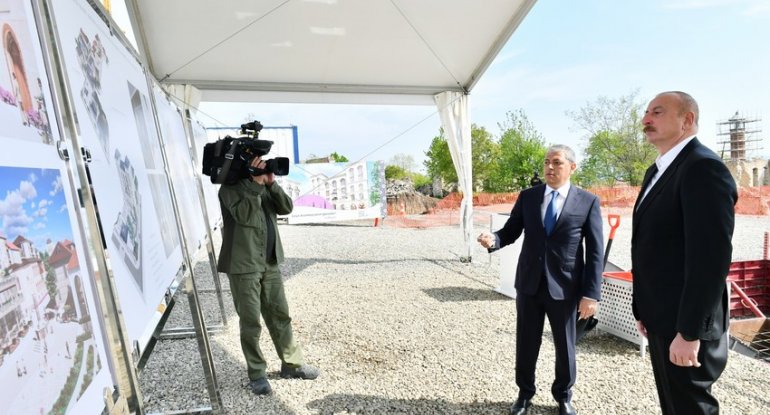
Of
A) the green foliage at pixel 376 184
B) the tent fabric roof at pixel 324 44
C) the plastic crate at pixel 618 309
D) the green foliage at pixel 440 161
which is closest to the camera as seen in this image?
the plastic crate at pixel 618 309

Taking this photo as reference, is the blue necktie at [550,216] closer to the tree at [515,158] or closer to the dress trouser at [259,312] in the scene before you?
the dress trouser at [259,312]

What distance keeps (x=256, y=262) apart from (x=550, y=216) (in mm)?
1889

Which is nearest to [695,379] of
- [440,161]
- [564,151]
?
[564,151]

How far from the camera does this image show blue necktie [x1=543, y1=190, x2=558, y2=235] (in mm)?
2455

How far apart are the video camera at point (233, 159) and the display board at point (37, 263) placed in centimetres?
159

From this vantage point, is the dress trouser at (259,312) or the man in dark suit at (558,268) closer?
the man in dark suit at (558,268)

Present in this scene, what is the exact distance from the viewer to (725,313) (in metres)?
1.58

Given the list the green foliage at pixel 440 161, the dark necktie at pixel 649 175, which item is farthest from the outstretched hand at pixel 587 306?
the green foliage at pixel 440 161

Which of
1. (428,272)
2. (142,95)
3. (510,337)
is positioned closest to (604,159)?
(428,272)

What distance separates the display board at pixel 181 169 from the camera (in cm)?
336

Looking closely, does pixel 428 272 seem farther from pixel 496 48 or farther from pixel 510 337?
pixel 496 48

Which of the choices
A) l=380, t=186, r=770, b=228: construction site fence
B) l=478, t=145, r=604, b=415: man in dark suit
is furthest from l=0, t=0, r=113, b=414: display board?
l=380, t=186, r=770, b=228: construction site fence

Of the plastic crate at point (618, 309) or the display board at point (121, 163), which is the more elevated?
the display board at point (121, 163)

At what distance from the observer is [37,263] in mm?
842
